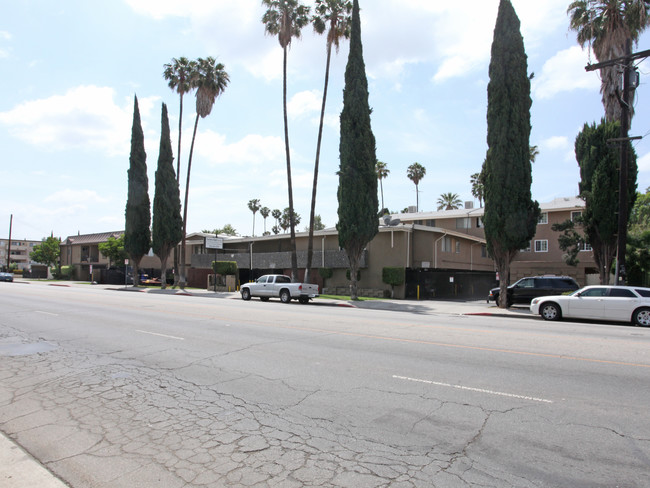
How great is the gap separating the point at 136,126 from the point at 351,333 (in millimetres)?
40208

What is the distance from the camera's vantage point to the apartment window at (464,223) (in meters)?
45.7

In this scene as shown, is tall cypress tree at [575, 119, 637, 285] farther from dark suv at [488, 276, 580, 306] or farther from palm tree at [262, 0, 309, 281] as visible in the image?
palm tree at [262, 0, 309, 281]

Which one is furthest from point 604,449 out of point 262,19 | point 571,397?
point 262,19

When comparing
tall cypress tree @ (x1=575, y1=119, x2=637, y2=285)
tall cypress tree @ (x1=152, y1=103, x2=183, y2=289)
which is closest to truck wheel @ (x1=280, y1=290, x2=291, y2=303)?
tall cypress tree @ (x1=575, y1=119, x2=637, y2=285)

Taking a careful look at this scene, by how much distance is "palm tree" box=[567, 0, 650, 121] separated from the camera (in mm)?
23203

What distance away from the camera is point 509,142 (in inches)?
838

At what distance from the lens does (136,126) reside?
4406 cm

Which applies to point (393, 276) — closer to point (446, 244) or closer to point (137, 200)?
point (446, 244)

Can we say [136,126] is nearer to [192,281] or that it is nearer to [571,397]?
[192,281]

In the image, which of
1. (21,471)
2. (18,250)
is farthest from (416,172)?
(18,250)

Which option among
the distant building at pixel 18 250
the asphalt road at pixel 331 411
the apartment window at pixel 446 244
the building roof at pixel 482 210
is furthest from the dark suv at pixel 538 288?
the distant building at pixel 18 250

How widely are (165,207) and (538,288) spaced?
31.7 m

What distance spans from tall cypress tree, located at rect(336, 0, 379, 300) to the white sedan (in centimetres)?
1218

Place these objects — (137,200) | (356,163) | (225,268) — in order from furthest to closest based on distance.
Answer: (137,200) < (225,268) < (356,163)
